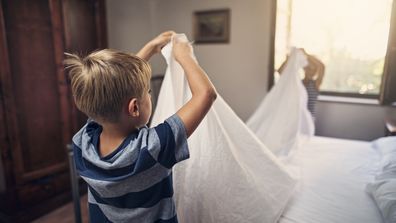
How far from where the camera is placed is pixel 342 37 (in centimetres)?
259

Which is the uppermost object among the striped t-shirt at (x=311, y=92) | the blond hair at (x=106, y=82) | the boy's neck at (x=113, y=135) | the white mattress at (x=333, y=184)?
the blond hair at (x=106, y=82)

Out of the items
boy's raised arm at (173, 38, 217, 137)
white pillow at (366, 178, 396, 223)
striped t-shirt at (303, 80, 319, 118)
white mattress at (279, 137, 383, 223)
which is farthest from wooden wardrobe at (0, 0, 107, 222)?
white pillow at (366, 178, 396, 223)

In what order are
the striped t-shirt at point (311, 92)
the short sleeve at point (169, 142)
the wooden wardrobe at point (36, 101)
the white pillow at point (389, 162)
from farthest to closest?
the striped t-shirt at point (311, 92) → the wooden wardrobe at point (36, 101) → the white pillow at point (389, 162) → the short sleeve at point (169, 142)

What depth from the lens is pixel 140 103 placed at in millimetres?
769

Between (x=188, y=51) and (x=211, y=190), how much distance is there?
51 centimetres

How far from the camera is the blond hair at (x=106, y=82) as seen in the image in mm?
699

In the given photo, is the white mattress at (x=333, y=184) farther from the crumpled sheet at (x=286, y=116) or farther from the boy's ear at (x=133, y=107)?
the boy's ear at (x=133, y=107)

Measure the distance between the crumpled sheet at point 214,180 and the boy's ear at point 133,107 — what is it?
1.15 feet

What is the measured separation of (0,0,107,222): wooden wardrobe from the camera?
6.08ft

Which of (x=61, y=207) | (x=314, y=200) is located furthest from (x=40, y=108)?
(x=314, y=200)

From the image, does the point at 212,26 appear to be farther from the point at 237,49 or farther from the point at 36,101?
the point at 36,101

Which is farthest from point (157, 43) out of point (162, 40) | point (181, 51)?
point (181, 51)

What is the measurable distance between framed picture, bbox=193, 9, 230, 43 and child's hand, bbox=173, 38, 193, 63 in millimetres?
2004

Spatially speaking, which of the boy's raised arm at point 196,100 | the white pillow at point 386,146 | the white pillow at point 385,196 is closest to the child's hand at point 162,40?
the boy's raised arm at point 196,100
